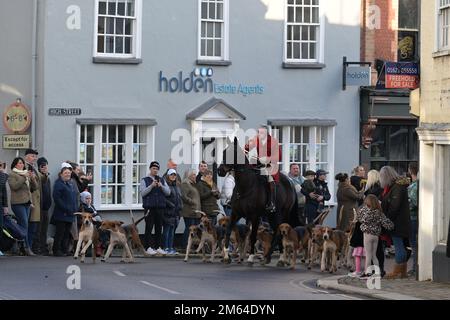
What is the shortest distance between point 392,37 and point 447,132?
13.8 metres

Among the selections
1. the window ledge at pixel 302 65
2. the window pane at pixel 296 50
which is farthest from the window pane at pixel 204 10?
the window pane at pixel 296 50

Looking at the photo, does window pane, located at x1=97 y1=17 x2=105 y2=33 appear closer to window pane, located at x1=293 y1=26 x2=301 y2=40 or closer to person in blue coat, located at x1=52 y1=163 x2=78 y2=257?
person in blue coat, located at x1=52 y1=163 x2=78 y2=257

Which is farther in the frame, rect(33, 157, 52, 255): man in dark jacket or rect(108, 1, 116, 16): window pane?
rect(108, 1, 116, 16): window pane

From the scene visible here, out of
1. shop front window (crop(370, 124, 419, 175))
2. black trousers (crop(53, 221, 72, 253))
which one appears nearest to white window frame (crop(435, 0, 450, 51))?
black trousers (crop(53, 221, 72, 253))

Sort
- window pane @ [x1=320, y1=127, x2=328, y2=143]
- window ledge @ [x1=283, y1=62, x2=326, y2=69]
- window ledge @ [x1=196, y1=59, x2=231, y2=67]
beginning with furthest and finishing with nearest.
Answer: window pane @ [x1=320, y1=127, x2=328, y2=143], window ledge @ [x1=283, y1=62, x2=326, y2=69], window ledge @ [x1=196, y1=59, x2=231, y2=67]

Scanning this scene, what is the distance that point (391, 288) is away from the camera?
20719 mm

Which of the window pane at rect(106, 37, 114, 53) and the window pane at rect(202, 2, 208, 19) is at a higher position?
the window pane at rect(202, 2, 208, 19)

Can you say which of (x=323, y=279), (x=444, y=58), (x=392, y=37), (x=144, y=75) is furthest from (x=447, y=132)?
(x=392, y=37)

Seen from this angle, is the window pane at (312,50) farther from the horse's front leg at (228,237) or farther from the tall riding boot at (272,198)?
the horse's front leg at (228,237)

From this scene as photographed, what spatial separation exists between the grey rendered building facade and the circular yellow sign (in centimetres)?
29

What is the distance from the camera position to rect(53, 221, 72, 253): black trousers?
27.1 meters

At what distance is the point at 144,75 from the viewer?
102ft

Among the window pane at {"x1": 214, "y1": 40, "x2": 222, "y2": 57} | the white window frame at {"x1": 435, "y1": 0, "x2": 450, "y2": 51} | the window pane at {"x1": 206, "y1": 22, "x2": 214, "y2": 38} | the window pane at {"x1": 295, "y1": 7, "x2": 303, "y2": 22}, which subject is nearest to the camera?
the white window frame at {"x1": 435, "y1": 0, "x2": 450, "y2": 51}

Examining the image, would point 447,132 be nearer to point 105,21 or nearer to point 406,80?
point 406,80
